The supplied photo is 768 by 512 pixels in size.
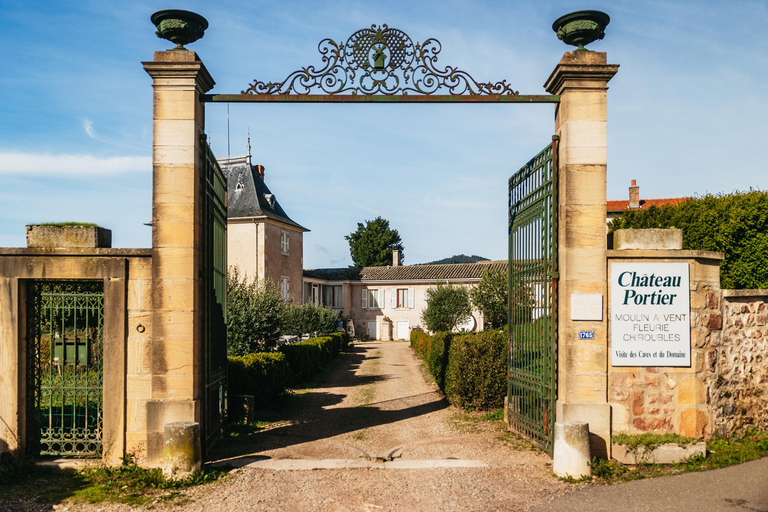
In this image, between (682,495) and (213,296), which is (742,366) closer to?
(682,495)

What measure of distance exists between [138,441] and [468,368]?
569 centimetres

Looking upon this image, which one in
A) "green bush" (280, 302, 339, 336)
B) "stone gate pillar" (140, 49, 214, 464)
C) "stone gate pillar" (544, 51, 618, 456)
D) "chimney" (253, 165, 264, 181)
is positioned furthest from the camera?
"chimney" (253, 165, 264, 181)

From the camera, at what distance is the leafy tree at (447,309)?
28.5m

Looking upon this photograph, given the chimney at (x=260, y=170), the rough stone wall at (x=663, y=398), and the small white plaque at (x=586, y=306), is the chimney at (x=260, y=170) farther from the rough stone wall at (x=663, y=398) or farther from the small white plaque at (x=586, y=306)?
the rough stone wall at (x=663, y=398)

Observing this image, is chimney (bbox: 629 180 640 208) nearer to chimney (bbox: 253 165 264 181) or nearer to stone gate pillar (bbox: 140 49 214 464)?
chimney (bbox: 253 165 264 181)

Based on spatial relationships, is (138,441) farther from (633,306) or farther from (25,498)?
(633,306)

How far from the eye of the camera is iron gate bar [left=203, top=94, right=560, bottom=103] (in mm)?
6707

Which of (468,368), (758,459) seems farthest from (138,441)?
(758,459)

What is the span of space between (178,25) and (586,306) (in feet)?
18.2

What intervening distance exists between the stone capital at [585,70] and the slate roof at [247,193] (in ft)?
77.1

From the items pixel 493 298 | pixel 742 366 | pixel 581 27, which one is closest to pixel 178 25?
pixel 581 27

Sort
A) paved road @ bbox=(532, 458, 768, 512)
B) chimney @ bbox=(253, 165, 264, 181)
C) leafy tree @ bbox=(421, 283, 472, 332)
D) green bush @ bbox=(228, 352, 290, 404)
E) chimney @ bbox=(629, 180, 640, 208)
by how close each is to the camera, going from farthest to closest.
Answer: chimney @ bbox=(629, 180, 640, 208), chimney @ bbox=(253, 165, 264, 181), leafy tree @ bbox=(421, 283, 472, 332), green bush @ bbox=(228, 352, 290, 404), paved road @ bbox=(532, 458, 768, 512)

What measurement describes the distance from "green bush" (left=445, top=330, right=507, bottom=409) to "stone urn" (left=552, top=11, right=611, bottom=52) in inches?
213

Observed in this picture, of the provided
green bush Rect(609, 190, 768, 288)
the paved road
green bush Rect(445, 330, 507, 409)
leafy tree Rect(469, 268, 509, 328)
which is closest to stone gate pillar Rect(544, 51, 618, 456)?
the paved road
